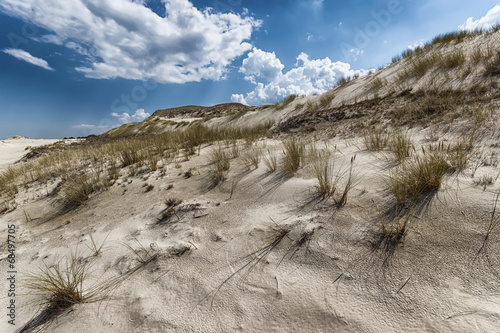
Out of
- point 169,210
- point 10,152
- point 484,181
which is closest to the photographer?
point 484,181

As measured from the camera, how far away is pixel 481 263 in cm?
113

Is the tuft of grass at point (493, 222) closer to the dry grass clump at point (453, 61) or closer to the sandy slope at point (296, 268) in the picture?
the sandy slope at point (296, 268)

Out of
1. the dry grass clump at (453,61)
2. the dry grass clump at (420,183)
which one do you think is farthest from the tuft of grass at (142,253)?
the dry grass clump at (453,61)

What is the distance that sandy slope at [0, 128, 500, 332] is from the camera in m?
1.03

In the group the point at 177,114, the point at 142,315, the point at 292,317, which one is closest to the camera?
the point at 292,317

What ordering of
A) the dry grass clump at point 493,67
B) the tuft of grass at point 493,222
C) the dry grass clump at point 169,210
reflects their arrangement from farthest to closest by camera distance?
the dry grass clump at point 493,67
the dry grass clump at point 169,210
the tuft of grass at point 493,222

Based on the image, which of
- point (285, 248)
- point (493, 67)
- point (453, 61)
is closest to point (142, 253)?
point (285, 248)

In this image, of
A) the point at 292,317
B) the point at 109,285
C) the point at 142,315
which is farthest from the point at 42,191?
the point at 292,317

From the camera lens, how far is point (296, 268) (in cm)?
138

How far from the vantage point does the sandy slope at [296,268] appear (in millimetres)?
1034

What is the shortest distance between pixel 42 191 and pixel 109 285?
14.8ft

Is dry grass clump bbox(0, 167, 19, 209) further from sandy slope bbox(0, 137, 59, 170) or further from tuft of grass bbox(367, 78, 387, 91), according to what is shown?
tuft of grass bbox(367, 78, 387, 91)

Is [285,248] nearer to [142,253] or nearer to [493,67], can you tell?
[142,253]

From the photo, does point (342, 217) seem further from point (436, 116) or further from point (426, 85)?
point (426, 85)
